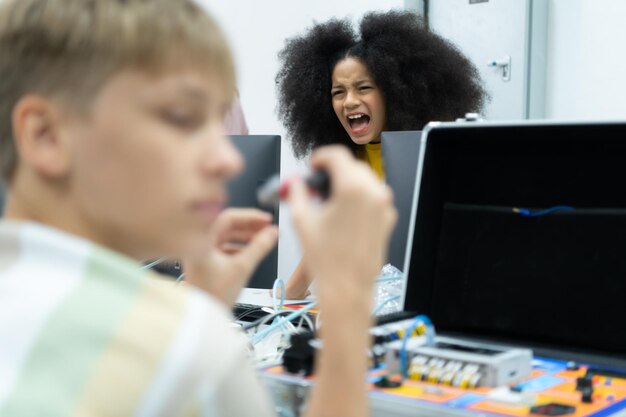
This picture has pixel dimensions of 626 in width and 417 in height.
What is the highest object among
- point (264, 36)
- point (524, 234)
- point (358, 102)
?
point (264, 36)

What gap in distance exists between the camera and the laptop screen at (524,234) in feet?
3.89

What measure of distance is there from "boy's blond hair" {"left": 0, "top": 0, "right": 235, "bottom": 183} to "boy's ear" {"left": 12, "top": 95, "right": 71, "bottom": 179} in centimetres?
1

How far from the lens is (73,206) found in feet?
2.12

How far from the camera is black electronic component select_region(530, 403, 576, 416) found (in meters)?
0.95

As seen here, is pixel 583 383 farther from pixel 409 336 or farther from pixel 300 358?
pixel 300 358

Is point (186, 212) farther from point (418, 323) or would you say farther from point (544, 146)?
point (544, 146)

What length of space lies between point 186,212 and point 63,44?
150 mm

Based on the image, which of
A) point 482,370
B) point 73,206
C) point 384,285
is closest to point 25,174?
point 73,206

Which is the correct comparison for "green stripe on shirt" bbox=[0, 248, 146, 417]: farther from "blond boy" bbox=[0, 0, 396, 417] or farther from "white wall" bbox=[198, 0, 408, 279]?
"white wall" bbox=[198, 0, 408, 279]

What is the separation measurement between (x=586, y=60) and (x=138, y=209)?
9.59 ft

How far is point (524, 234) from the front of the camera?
1.25 metres

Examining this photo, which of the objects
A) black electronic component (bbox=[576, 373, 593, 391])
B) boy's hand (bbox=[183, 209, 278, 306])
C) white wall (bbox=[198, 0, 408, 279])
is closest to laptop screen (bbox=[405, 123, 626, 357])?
black electronic component (bbox=[576, 373, 593, 391])

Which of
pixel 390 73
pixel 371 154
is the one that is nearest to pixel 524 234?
Result: pixel 371 154

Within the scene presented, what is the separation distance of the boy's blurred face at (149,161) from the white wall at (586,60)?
8.98ft
